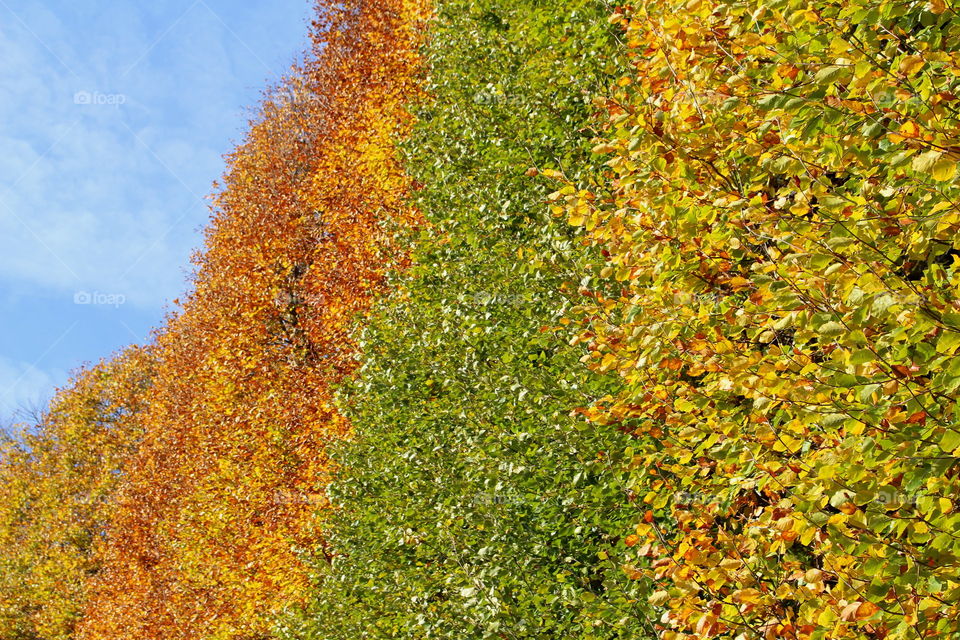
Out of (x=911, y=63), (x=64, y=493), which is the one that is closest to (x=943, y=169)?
(x=911, y=63)

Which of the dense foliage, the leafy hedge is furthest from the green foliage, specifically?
the leafy hedge

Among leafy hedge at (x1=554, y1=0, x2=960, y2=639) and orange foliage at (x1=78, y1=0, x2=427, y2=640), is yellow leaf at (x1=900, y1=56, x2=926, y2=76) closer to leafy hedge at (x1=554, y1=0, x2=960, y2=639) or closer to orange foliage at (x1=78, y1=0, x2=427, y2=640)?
leafy hedge at (x1=554, y1=0, x2=960, y2=639)

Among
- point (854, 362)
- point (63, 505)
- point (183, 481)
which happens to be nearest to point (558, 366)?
point (854, 362)

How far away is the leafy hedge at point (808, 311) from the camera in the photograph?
15.4 ft

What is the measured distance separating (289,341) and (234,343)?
214cm

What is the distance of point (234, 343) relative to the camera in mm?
27016

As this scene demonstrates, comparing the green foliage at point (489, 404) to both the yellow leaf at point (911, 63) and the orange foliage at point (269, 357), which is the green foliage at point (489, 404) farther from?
the yellow leaf at point (911, 63)

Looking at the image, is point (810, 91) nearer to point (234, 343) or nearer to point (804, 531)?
point (804, 531)

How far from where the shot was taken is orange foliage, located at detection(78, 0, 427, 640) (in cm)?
2248

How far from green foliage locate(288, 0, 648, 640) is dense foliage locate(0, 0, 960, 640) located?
0.21 ft

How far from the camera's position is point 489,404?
441 inches

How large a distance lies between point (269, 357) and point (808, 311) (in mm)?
23870

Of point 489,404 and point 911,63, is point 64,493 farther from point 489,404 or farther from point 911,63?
point 911,63

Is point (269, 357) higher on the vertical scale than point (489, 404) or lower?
higher
